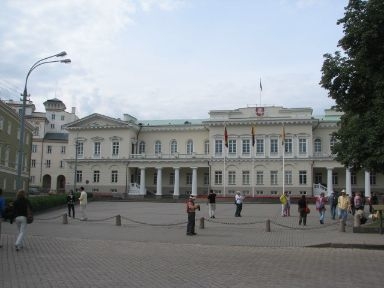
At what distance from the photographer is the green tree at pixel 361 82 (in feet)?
72.1

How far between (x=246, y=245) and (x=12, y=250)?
8272 millimetres

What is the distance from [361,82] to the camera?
24094mm

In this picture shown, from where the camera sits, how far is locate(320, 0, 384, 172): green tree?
72.1 feet

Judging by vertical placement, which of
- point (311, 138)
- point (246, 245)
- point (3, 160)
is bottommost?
point (246, 245)

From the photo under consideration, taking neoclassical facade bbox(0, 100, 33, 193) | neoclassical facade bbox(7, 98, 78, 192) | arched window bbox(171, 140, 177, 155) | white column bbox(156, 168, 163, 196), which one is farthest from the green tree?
neoclassical facade bbox(7, 98, 78, 192)

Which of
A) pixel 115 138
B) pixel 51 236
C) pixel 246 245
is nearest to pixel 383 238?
pixel 246 245

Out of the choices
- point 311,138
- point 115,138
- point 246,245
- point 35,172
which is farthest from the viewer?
point 35,172

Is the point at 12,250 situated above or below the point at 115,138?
below

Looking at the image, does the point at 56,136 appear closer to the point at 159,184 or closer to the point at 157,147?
the point at 157,147

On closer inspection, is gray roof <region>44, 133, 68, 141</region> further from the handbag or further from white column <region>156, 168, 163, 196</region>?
the handbag

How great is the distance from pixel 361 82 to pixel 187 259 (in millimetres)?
15097

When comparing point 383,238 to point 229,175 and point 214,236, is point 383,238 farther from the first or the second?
point 229,175

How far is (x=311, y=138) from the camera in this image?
67.6 metres

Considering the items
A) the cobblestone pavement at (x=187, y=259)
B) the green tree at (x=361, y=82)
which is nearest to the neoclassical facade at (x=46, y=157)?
the cobblestone pavement at (x=187, y=259)
